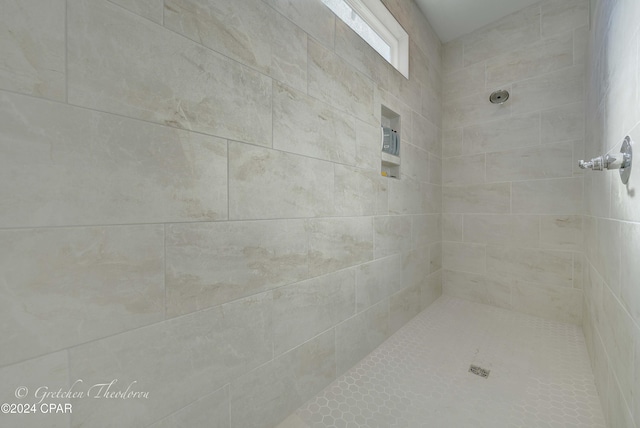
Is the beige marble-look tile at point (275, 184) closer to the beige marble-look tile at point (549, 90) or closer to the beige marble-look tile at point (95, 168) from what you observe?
the beige marble-look tile at point (95, 168)

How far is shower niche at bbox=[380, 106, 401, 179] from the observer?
1.65 meters

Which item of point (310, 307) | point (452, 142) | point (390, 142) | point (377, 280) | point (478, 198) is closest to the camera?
point (310, 307)

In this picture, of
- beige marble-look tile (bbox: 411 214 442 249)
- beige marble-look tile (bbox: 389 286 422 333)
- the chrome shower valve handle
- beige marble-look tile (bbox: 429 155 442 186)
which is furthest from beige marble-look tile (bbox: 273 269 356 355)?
beige marble-look tile (bbox: 429 155 442 186)

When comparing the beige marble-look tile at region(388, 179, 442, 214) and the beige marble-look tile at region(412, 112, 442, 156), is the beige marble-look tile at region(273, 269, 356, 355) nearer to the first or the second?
the beige marble-look tile at region(388, 179, 442, 214)

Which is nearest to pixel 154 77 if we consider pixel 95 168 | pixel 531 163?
pixel 95 168

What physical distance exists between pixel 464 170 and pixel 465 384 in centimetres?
169

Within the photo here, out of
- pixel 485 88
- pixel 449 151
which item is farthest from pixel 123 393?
pixel 485 88

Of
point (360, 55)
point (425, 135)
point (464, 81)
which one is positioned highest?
point (464, 81)

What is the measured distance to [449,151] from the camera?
2369mm

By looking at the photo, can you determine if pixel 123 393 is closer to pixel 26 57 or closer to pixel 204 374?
pixel 204 374

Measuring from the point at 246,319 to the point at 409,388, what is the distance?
88cm

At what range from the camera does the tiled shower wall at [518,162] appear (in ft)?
6.14

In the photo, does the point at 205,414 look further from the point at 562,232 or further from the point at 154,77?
the point at 562,232

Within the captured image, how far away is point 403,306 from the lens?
184cm
